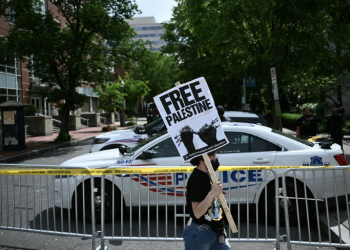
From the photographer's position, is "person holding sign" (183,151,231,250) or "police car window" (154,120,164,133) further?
"police car window" (154,120,164,133)

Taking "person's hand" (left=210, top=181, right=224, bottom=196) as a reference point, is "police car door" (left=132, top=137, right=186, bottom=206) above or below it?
below

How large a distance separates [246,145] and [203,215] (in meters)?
3.17

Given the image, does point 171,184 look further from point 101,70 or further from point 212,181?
point 101,70

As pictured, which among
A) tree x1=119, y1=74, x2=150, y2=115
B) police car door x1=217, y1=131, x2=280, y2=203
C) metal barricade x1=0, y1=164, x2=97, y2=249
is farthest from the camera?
tree x1=119, y1=74, x2=150, y2=115

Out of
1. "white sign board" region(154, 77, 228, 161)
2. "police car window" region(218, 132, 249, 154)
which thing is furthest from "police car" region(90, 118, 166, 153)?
"white sign board" region(154, 77, 228, 161)

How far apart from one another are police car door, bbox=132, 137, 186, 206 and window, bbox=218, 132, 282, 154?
838 millimetres

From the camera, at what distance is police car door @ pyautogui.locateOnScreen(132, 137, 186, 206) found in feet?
16.8

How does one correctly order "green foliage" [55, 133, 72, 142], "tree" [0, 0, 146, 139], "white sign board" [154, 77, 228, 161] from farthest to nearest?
1. "green foliage" [55, 133, 72, 142]
2. "tree" [0, 0, 146, 139]
3. "white sign board" [154, 77, 228, 161]

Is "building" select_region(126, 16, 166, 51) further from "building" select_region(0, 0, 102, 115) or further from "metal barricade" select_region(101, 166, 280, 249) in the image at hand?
"metal barricade" select_region(101, 166, 280, 249)

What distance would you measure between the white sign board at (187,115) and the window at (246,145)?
113 inches

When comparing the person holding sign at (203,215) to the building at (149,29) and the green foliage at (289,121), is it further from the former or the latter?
the building at (149,29)

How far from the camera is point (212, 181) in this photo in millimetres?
2924

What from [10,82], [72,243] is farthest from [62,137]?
[72,243]

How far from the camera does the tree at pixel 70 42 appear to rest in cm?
1947
